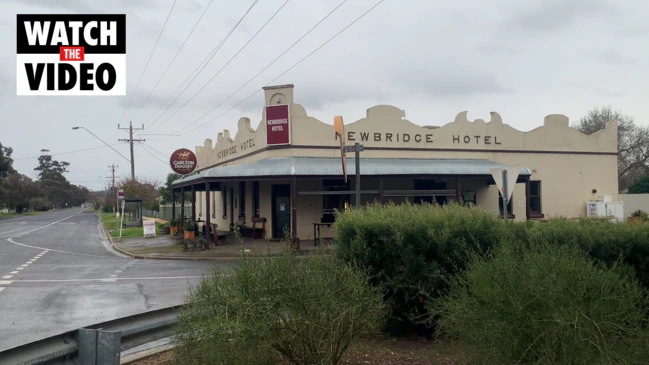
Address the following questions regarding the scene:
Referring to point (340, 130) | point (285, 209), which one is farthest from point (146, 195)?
point (340, 130)

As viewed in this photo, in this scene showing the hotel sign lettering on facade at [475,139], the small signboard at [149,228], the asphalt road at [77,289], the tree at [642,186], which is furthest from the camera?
the tree at [642,186]

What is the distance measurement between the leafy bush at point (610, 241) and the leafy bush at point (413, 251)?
0.59 meters

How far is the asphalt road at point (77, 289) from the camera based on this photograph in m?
9.30

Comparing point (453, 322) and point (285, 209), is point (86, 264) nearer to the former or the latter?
point (285, 209)

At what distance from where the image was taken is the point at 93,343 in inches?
173

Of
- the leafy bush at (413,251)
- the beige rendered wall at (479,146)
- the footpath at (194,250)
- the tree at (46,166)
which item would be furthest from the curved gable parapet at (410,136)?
the tree at (46,166)

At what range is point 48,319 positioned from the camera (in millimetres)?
9672

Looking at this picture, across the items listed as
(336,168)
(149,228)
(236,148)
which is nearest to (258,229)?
(336,168)

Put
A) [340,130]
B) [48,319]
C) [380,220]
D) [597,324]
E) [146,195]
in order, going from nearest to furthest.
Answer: [597,324] → [380,220] → [48,319] → [340,130] → [146,195]

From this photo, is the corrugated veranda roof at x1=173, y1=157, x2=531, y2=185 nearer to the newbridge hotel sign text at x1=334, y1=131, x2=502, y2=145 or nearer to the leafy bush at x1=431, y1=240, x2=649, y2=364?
the newbridge hotel sign text at x1=334, y1=131, x2=502, y2=145

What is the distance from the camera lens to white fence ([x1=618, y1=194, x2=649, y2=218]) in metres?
33.6

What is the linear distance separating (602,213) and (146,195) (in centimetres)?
4714

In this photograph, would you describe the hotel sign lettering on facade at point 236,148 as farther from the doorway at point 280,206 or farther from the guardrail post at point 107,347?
the guardrail post at point 107,347

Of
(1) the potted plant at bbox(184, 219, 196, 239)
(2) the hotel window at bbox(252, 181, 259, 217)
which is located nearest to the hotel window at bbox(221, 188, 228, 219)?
(2) the hotel window at bbox(252, 181, 259, 217)
